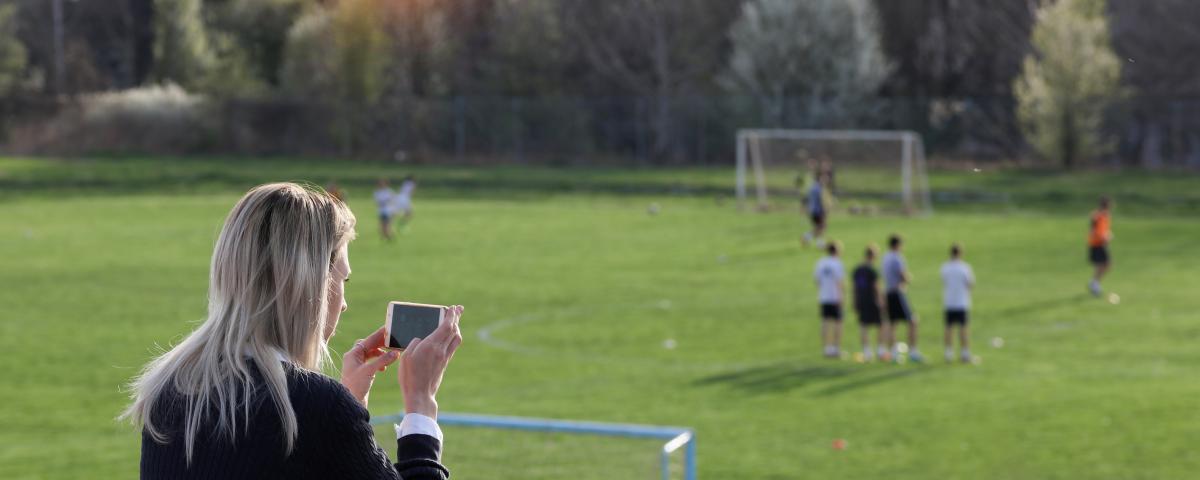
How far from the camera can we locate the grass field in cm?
1502

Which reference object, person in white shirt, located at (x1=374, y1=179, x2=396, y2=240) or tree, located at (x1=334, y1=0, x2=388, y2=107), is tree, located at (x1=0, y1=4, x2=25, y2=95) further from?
person in white shirt, located at (x1=374, y1=179, x2=396, y2=240)

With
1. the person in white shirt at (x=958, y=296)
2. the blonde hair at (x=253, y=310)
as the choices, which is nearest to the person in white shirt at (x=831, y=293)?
the person in white shirt at (x=958, y=296)

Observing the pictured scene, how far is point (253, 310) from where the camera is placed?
2.93 m

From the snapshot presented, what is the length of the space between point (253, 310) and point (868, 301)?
59.0 ft

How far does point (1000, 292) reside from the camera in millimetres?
27375

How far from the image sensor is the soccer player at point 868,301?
66.7 ft

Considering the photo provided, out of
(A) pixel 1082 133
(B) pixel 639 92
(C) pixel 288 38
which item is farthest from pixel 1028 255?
(C) pixel 288 38

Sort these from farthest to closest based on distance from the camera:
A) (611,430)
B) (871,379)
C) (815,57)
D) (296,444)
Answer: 1. (815,57)
2. (871,379)
3. (611,430)
4. (296,444)

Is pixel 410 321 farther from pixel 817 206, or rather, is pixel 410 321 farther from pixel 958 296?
pixel 817 206

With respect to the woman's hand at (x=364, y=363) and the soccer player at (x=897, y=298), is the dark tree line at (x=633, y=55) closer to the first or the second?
the soccer player at (x=897, y=298)

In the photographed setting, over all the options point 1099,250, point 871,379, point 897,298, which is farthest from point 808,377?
point 1099,250

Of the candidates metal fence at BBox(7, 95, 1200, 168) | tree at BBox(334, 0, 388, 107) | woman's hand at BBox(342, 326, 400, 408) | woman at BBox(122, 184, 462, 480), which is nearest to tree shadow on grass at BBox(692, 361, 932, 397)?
woman's hand at BBox(342, 326, 400, 408)

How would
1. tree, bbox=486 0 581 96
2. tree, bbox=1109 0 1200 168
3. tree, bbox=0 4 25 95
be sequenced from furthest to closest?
tree, bbox=486 0 581 96 → tree, bbox=0 4 25 95 → tree, bbox=1109 0 1200 168

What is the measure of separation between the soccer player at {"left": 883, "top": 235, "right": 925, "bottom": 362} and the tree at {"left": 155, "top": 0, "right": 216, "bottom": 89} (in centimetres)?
4986
